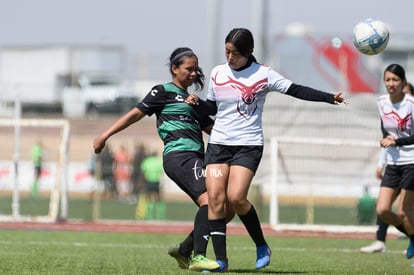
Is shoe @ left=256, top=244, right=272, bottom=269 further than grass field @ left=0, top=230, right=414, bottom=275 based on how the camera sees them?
No

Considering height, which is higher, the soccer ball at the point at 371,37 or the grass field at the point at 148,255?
the soccer ball at the point at 371,37

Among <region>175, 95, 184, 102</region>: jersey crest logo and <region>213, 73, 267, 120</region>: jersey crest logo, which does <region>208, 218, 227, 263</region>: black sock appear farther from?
<region>175, 95, 184, 102</region>: jersey crest logo

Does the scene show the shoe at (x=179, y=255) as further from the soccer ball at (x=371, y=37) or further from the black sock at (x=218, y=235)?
the soccer ball at (x=371, y=37)

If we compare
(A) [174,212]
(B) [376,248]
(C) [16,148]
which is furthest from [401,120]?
(A) [174,212]

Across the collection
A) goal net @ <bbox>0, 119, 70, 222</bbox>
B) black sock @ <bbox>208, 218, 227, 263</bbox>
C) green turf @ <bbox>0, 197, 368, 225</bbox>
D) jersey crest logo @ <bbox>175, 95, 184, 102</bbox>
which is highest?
jersey crest logo @ <bbox>175, 95, 184, 102</bbox>

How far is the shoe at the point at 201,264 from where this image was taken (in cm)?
977

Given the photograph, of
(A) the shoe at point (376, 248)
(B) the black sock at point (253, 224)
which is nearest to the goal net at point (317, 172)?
(A) the shoe at point (376, 248)

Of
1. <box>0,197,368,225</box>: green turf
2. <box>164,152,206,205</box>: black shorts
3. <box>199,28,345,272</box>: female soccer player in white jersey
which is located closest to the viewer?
<box>199,28,345,272</box>: female soccer player in white jersey

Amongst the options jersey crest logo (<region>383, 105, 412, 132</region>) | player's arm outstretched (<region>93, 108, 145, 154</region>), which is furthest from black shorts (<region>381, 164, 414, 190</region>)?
player's arm outstretched (<region>93, 108, 145, 154</region>)

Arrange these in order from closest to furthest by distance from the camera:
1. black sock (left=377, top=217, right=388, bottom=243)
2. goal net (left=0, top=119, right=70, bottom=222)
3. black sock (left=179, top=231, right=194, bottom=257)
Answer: black sock (left=179, top=231, right=194, bottom=257) < black sock (left=377, top=217, right=388, bottom=243) < goal net (left=0, top=119, right=70, bottom=222)

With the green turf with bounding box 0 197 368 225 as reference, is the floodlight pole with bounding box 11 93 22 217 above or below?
above

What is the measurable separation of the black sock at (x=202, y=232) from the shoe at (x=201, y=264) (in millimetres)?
105

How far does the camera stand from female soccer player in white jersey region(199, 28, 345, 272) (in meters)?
9.94

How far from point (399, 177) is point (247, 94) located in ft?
10.8
